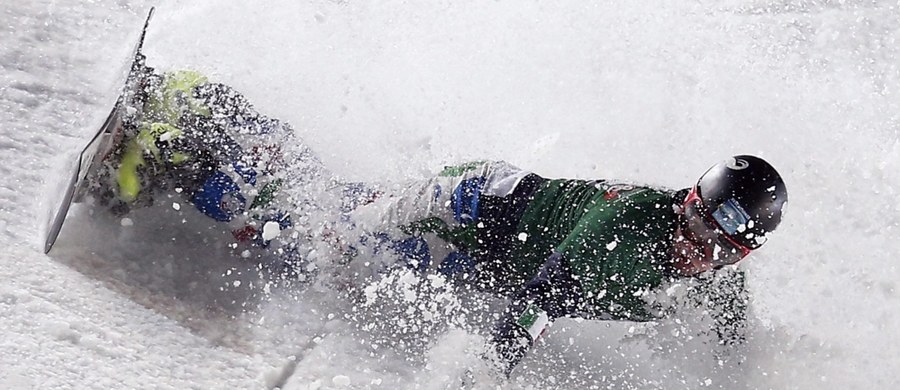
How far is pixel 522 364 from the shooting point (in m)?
2.55

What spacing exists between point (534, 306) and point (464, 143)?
3.55 ft

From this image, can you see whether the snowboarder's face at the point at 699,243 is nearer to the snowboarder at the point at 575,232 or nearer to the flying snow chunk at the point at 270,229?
the snowboarder at the point at 575,232

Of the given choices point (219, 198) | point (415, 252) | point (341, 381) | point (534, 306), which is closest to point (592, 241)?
point (534, 306)

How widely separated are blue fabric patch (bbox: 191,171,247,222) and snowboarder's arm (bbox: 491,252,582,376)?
933 millimetres

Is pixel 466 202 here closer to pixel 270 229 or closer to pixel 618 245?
pixel 618 245

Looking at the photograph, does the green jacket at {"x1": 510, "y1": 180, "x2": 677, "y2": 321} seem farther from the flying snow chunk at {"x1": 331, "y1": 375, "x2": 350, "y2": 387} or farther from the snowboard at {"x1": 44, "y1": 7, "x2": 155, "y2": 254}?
the snowboard at {"x1": 44, "y1": 7, "x2": 155, "y2": 254}

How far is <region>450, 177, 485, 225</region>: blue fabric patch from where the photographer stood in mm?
2520

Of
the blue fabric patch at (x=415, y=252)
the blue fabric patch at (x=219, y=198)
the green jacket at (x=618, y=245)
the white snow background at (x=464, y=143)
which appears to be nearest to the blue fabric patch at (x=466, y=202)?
the blue fabric patch at (x=415, y=252)

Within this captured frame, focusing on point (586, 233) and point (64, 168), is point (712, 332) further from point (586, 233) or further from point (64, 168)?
point (64, 168)

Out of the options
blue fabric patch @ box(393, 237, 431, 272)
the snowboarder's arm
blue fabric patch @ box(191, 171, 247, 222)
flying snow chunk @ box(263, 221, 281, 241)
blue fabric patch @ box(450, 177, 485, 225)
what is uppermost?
blue fabric patch @ box(191, 171, 247, 222)

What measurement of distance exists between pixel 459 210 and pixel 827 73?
197 centimetres

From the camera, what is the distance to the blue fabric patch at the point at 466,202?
8.27 feet

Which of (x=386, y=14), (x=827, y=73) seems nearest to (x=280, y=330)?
(x=386, y=14)

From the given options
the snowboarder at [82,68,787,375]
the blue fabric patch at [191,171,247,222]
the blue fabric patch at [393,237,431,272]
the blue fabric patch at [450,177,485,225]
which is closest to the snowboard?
the snowboarder at [82,68,787,375]
